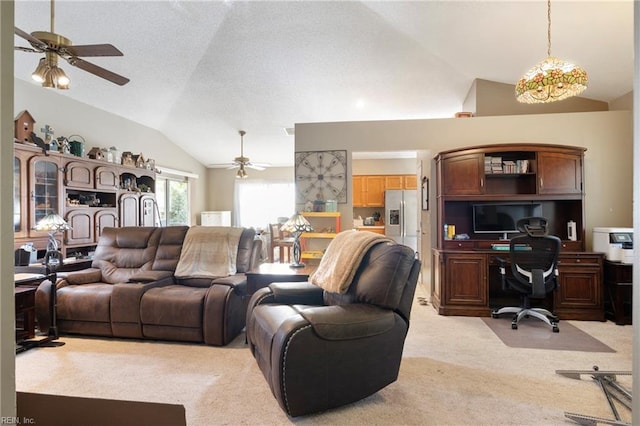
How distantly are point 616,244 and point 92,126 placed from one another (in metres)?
7.54

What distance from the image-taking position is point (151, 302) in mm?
2936

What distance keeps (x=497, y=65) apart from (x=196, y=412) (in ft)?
16.5

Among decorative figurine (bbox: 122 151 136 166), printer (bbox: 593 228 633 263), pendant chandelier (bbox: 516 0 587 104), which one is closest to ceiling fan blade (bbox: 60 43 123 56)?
decorative figurine (bbox: 122 151 136 166)

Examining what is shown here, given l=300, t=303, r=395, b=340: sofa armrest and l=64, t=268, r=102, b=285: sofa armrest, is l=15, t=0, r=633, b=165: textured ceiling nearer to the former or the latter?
l=64, t=268, r=102, b=285: sofa armrest

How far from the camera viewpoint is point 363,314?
6.31 feet

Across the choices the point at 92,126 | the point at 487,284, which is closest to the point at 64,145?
the point at 92,126

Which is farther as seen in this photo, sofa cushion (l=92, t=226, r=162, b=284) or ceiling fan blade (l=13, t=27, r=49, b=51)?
sofa cushion (l=92, t=226, r=162, b=284)

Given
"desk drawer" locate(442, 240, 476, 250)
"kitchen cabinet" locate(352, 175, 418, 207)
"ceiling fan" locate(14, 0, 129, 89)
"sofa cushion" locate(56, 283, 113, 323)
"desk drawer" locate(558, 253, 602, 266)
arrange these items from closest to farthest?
"ceiling fan" locate(14, 0, 129, 89) → "sofa cushion" locate(56, 283, 113, 323) → "desk drawer" locate(558, 253, 602, 266) → "desk drawer" locate(442, 240, 476, 250) → "kitchen cabinet" locate(352, 175, 418, 207)

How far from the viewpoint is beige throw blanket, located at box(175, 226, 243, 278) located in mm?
3385

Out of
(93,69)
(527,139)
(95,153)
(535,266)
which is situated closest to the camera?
(93,69)

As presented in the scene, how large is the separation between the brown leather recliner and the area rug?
5.53 ft

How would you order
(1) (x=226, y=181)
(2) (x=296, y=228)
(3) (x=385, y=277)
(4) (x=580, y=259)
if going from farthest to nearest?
(1) (x=226, y=181) < (4) (x=580, y=259) < (2) (x=296, y=228) < (3) (x=385, y=277)

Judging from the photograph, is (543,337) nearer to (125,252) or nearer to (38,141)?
(125,252)

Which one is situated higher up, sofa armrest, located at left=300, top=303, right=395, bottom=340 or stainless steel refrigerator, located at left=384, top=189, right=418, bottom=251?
stainless steel refrigerator, located at left=384, top=189, right=418, bottom=251
